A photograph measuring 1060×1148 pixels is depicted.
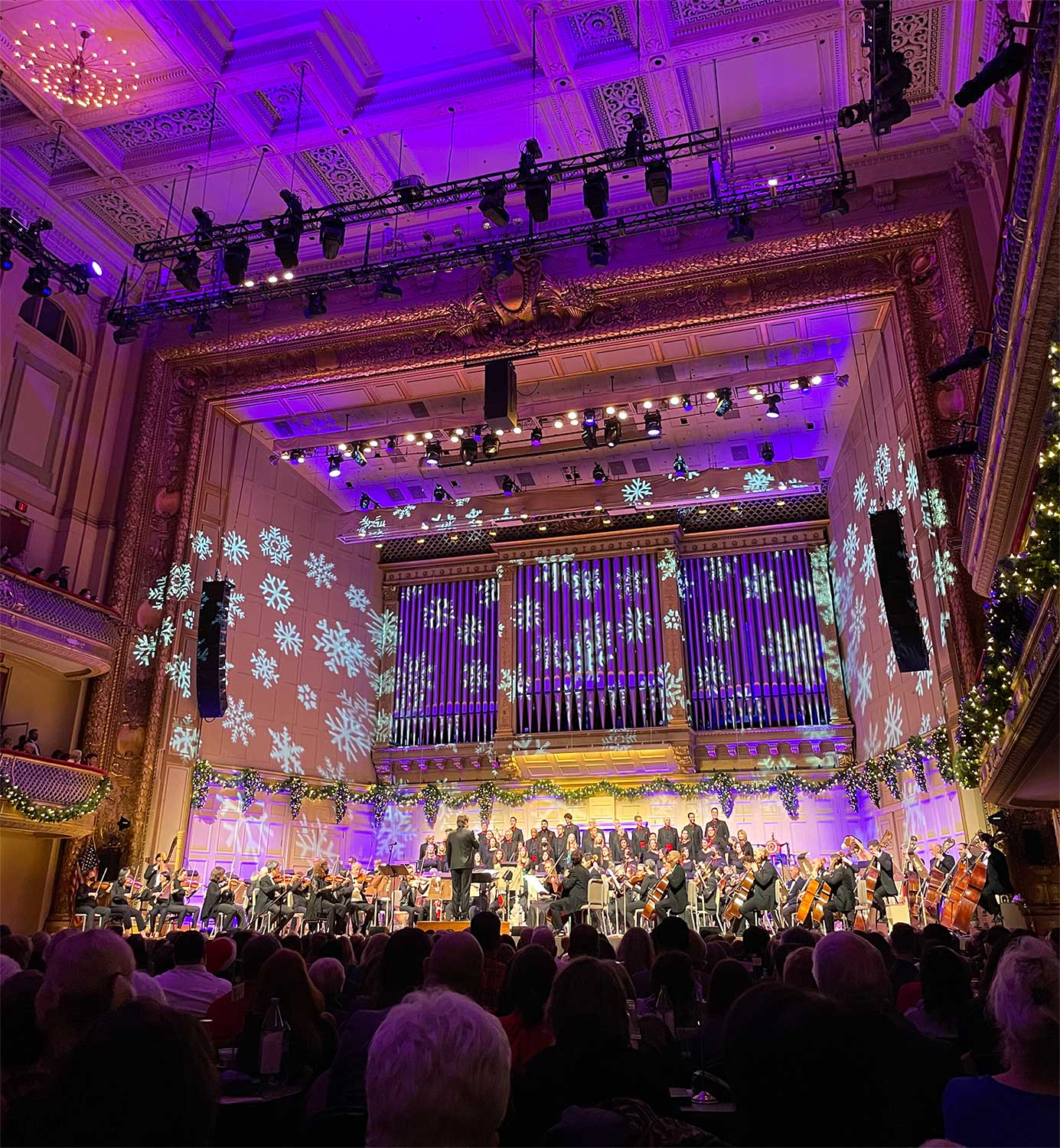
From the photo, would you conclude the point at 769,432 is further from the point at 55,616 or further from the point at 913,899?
the point at 55,616

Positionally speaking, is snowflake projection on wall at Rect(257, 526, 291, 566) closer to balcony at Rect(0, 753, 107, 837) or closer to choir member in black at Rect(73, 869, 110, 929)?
balcony at Rect(0, 753, 107, 837)

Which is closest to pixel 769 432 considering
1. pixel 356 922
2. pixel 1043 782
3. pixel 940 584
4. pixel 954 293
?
pixel 954 293

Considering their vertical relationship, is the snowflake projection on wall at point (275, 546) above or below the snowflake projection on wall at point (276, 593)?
above

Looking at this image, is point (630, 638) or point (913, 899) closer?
point (913, 899)

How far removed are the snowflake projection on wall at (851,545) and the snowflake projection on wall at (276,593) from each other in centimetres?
A: 903

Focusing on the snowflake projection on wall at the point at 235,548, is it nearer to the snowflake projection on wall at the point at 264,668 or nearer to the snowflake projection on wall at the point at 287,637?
the snowflake projection on wall at the point at 287,637

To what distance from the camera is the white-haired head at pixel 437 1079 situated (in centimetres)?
144

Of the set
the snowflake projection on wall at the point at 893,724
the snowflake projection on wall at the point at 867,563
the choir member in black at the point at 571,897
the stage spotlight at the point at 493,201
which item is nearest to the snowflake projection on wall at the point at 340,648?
the choir member in black at the point at 571,897

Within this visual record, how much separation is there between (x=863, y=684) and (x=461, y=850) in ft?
21.7

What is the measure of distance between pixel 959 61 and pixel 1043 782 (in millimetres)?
7790

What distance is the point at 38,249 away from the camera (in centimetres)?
993

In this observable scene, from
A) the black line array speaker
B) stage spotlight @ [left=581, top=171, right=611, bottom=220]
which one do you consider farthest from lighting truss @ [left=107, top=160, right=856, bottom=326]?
the black line array speaker

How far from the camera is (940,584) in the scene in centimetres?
990

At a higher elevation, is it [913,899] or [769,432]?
[769,432]
